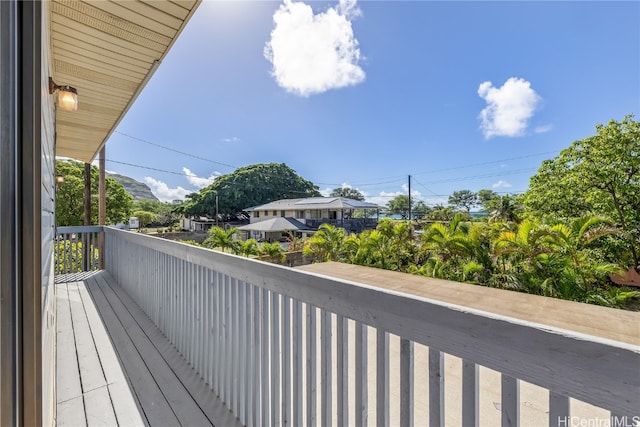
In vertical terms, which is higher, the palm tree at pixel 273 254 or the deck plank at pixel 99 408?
the deck plank at pixel 99 408

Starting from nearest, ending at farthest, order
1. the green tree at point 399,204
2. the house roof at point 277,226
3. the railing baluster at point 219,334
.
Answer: the railing baluster at point 219,334
the house roof at point 277,226
the green tree at point 399,204

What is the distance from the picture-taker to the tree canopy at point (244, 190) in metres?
35.0

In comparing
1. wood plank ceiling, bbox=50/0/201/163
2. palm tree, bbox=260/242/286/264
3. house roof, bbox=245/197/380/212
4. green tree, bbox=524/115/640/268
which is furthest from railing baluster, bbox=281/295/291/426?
house roof, bbox=245/197/380/212

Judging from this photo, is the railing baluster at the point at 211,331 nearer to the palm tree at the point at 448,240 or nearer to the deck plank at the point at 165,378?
the deck plank at the point at 165,378

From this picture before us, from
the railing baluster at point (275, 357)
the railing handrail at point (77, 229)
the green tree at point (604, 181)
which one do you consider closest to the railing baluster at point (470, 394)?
the railing baluster at point (275, 357)

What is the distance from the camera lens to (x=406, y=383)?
0.84 metres

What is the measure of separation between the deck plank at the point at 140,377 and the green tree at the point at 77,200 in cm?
1654

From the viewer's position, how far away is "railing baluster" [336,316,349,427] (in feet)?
3.34

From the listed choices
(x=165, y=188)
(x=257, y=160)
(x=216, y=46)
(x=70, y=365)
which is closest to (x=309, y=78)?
(x=216, y=46)

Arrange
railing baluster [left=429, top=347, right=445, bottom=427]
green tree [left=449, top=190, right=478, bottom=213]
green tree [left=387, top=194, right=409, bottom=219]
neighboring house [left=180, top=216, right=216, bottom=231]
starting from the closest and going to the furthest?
railing baluster [left=429, top=347, right=445, bottom=427], neighboring house [left=180, top=216, right=216, bottom=231], green tree [left=387, top=194, right=409, bottom=219], green tree [left=449, top=190, right=478, bottom=213]

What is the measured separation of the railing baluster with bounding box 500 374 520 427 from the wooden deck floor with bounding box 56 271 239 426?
144 cm

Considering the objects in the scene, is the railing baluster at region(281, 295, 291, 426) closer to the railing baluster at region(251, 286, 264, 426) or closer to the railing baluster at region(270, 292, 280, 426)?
the railing baluster at region(270, 292, 280, 426)

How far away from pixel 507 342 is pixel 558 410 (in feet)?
0.49

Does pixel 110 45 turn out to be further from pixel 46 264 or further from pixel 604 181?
pixel 604 181
